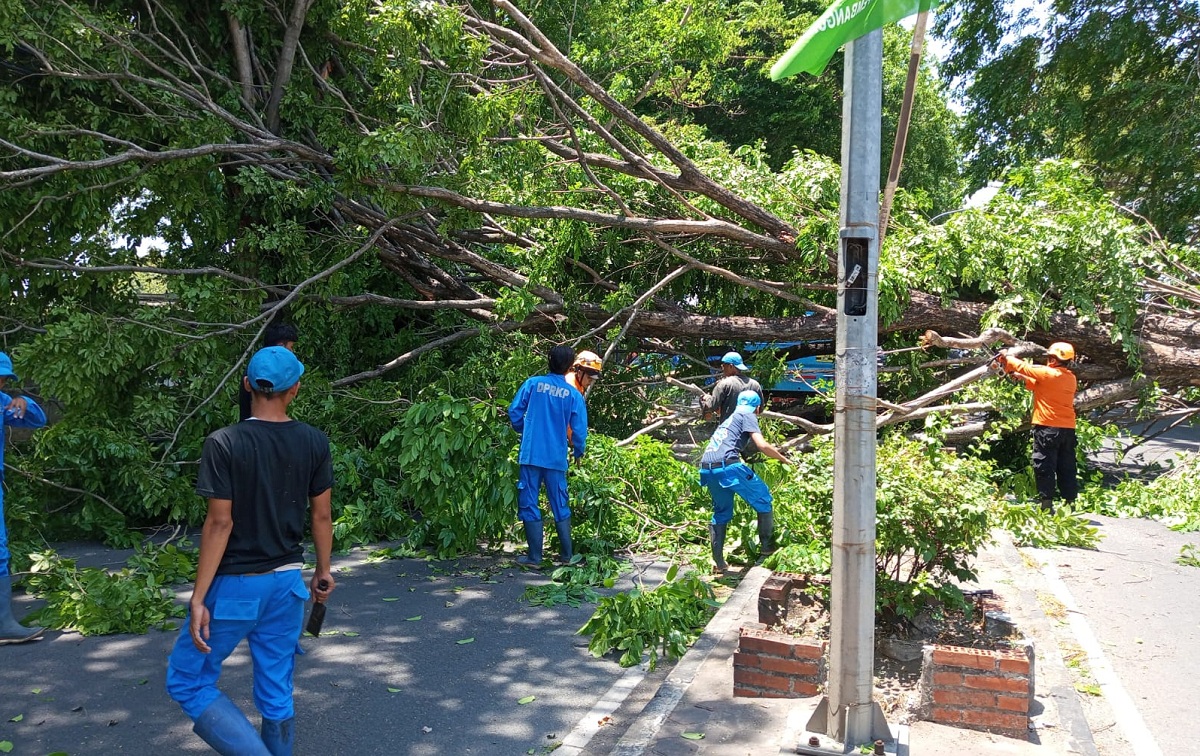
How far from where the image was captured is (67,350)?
7746 mm

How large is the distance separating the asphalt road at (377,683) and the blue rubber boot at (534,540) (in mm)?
651

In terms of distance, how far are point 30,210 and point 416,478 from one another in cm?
427

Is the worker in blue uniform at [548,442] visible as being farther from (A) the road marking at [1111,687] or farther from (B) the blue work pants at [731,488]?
(A) the road marking at [1111,687]

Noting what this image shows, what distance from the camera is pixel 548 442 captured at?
7.05 m

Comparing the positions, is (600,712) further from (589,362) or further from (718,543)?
(589,362)

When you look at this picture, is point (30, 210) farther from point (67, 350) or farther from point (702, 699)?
point (702, 699)

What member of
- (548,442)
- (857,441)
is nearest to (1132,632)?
(857,441)

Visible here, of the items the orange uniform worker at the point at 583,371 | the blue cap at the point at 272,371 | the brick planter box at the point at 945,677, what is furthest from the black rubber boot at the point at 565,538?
the blue cap at the point at 272,371

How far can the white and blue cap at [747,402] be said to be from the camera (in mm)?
6609

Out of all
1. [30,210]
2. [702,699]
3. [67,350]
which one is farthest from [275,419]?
[30,210]

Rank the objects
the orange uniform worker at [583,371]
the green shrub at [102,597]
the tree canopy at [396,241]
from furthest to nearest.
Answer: the tree canopy at [396,241] < the orange uniform worker at [583,371] < the green shrub at [102,597]

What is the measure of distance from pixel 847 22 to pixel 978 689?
291cm

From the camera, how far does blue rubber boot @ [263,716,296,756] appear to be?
3549 millimetres

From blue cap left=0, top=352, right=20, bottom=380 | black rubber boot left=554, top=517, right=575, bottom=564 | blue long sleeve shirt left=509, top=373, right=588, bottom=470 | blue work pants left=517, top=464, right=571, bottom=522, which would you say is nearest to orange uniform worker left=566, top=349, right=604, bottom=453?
blue long sleeve shirt left=509, top=373, right=588, bottom=470
